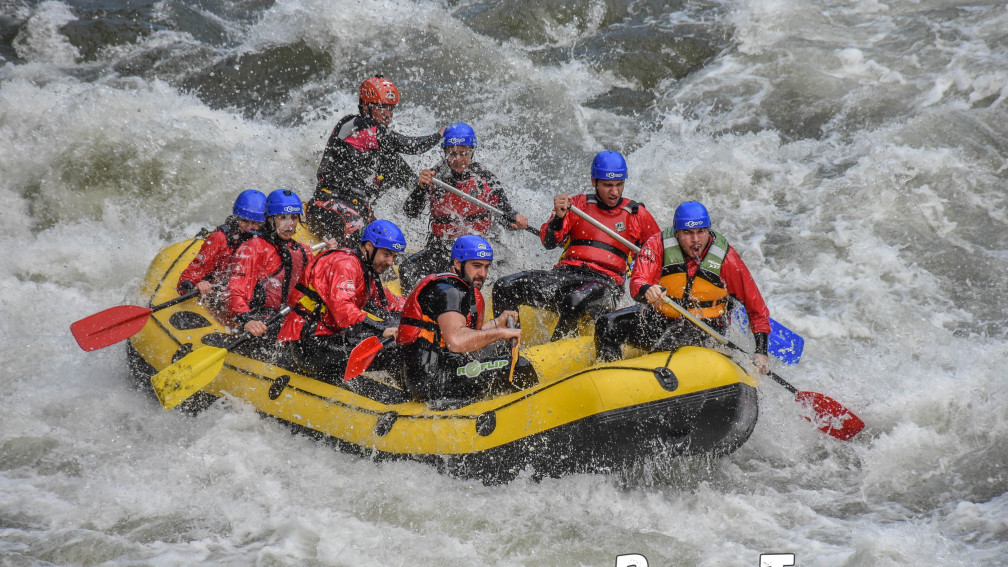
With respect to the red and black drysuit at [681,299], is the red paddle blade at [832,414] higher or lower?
lower

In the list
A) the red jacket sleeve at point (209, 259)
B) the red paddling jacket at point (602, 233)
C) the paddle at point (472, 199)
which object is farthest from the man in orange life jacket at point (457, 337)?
the red jacket sleeve at point (209, 259)

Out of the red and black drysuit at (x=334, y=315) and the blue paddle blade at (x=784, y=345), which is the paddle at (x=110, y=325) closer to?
the red and black drysuit at (x=334, y=315)

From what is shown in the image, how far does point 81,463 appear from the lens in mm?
5262

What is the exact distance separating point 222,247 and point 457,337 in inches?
94.8

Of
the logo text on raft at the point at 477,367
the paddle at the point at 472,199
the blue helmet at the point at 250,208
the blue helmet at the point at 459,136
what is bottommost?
the logo text on raft at the point at 477,367

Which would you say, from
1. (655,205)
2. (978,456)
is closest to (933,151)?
(655,205)

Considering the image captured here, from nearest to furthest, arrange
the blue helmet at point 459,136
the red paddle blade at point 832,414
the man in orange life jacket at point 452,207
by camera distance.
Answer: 1. the red paddle blade at point 832,414
2. the blue helmet at point 459,136
3. the man in orange life jacket at point 452,207

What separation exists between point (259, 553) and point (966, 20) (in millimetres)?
11177

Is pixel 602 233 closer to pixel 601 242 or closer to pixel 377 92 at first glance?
pixel 601 242

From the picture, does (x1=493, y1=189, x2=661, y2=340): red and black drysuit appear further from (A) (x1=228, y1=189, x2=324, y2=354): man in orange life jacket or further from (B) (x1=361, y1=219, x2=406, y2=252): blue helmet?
(A) (x1=228, y1=189, x2=324, y2=354): man in orange life jacket

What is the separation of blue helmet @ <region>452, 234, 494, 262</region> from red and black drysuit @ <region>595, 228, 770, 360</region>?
97 centimetres

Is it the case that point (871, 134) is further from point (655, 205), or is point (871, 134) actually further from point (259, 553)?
point (259, 553)

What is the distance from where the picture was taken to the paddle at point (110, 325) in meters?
5.74

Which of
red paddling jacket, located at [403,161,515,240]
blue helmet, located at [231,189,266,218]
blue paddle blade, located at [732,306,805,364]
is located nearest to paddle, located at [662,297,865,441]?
blue paddle blade, located at [732,306,805,364]
